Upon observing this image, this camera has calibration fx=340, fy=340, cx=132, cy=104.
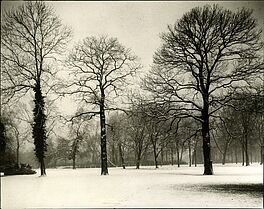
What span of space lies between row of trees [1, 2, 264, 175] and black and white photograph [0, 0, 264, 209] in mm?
24

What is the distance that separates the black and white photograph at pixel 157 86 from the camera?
6.21 m

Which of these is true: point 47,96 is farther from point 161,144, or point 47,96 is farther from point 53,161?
point 53,161

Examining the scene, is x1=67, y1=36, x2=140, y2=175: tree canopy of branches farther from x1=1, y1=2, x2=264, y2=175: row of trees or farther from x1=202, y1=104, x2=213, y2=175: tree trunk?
x1=202, y1=104, x2=213, y2=175: tree trunk

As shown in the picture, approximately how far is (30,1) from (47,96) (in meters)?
2.84

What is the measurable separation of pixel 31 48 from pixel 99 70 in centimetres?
213

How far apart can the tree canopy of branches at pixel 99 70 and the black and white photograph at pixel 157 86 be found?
43 millimetres

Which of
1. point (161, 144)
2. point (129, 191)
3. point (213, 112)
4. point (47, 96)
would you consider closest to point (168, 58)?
point (213, 112)

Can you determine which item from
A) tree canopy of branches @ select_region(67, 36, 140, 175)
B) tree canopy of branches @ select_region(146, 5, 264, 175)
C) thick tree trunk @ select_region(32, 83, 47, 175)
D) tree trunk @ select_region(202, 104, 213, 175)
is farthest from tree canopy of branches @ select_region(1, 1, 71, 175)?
tree trunk @ select_region(202, 104, 213, 175)

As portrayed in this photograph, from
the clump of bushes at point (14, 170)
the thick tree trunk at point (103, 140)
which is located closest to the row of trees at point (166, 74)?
the thick tree trunk at point (103, 140)

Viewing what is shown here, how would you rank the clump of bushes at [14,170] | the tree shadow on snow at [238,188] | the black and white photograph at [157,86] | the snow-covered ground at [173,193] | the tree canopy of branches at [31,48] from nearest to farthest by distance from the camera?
the snow-covered ground at [173,193], the tree shadow on snow at [238,188], the black and white photograph at [157,86], the tree canopy of branches at [31,48], the clump of bushes at [14,170]

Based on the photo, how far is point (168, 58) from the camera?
7543 mm

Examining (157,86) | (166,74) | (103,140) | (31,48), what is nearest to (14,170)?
(103,140)

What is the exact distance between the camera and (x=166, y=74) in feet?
26.1

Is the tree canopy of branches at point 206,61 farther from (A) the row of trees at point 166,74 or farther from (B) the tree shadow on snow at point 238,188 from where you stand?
(B) the tree shadow on snow at point 238,188
